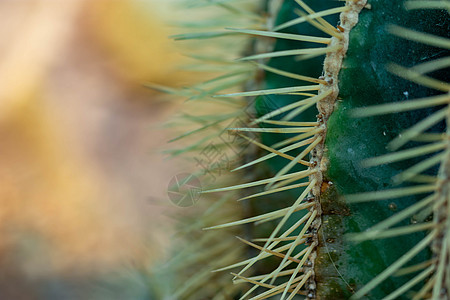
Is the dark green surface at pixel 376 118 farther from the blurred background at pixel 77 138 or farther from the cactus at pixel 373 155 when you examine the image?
the blurred background at pixel 77 138

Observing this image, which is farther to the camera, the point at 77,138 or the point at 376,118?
the point at 77,138

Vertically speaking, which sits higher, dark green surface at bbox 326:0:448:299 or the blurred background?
dark green surface at bbox 326:0:448:299

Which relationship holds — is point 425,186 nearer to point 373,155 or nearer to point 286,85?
point 373,155

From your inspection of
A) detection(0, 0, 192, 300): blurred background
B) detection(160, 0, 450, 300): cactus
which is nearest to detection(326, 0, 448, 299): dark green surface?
detection(160, 0, 450, 300): cactus

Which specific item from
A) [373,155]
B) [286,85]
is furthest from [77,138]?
[373,155]

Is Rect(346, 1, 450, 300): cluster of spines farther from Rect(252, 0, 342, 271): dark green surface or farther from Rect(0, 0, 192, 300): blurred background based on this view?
Rect(0, 0, 192, 300): blurred background

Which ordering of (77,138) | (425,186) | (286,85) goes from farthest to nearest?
(77,138) → (286,85) → (425,186)

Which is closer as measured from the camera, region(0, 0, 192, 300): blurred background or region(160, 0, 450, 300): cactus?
region(160, 0, 450, 300): cactus

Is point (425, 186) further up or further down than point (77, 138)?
further up
